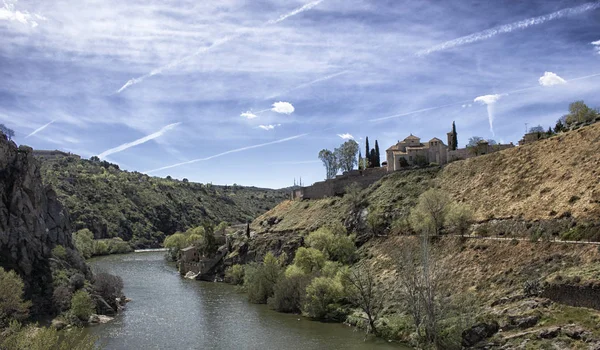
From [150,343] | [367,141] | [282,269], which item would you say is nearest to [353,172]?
[367,141]

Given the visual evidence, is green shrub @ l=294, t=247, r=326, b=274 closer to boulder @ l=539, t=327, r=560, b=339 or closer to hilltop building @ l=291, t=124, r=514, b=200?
hilltop building @ l=291, t=124, r=514, b=200

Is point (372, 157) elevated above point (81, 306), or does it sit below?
above

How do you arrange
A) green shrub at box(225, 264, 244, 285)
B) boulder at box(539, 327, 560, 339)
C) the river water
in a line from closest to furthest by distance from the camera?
boulder at box(539, 327, 560, 339), the river water, green shrub at box(225, 264, 244, 285)

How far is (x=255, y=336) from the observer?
4388cm

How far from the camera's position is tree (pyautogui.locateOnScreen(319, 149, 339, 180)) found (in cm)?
12425

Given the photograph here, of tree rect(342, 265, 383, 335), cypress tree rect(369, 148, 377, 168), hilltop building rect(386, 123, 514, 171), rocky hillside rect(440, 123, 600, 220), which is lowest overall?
tree rect(342, 265, 383, 335)

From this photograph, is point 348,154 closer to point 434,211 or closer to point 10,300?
point 434,211

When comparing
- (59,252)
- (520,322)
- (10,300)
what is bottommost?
(520,322)

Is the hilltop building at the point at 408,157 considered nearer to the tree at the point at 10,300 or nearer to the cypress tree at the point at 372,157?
the cypress tree at the point at 372,157

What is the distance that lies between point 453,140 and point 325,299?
43247 mm

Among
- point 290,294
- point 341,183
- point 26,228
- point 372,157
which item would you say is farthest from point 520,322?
point 372,157

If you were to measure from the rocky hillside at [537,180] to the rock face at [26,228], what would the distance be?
46955 millimetres

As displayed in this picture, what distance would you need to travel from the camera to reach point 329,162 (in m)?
126

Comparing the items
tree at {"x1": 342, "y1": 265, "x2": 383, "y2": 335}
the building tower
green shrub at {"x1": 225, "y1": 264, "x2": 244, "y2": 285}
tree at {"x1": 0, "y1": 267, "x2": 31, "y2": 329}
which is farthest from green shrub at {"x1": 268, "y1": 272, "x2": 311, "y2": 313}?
the building tower
